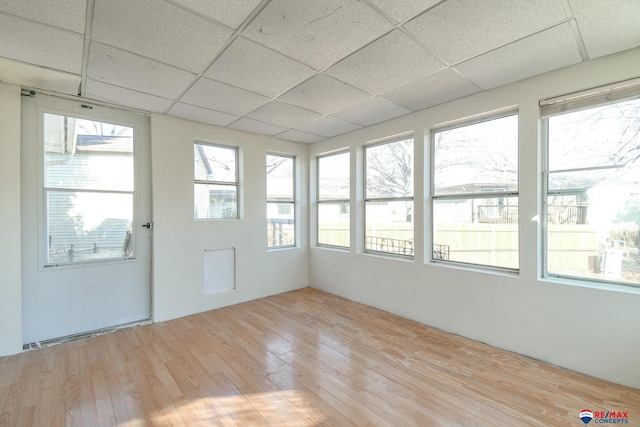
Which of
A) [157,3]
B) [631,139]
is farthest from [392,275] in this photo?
[157,3]

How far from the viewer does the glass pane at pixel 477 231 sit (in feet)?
8.95

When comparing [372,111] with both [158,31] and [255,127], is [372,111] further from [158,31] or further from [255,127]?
[158,31]

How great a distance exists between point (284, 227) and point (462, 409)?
339cm

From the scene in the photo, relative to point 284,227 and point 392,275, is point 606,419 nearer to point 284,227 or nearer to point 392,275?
point 392,275

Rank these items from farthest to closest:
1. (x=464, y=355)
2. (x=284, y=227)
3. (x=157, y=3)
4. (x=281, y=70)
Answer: (x=284, y=227), (x=464, y=355), (x=281, y=70), (x=157, y=3)

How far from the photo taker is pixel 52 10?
5.38 ft

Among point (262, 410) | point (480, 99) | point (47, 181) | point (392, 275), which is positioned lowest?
point (262, 410)

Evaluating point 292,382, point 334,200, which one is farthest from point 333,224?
point 292,382

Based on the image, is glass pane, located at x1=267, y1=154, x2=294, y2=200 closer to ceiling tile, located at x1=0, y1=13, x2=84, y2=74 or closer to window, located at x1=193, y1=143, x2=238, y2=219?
window, located at x1=193, y1=143, x2=238, y2=219

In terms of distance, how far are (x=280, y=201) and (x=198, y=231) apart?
4.60 ft

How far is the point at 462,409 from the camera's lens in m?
1.88

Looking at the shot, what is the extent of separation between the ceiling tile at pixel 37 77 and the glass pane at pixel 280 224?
264 centimetres

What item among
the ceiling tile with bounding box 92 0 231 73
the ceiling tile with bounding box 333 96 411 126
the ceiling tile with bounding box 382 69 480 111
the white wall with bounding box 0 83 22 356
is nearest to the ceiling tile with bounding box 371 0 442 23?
the ceiling tile with bounding box 382 69 480 111

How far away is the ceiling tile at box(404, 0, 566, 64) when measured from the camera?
63.9 inches
